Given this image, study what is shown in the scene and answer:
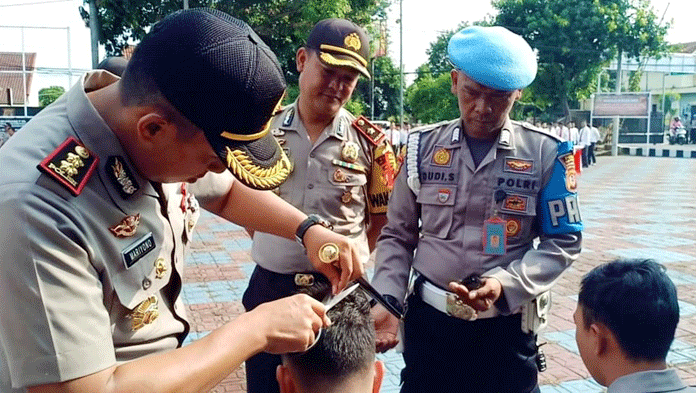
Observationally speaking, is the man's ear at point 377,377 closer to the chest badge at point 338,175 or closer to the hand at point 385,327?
the hand at point 385,327

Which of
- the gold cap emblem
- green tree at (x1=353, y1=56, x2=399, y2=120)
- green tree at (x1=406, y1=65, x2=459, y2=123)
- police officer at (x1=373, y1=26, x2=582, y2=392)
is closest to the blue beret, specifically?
police officer at (x1=373, y1=26, x2=582, y2=392)

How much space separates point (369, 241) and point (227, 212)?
119 centimetres

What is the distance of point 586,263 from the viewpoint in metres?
6.81

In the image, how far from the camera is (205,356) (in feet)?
4.01

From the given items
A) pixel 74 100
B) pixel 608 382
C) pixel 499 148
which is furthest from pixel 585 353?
pixel 74 100

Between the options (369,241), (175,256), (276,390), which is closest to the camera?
(175,256)

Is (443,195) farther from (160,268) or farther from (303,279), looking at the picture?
(160,268)

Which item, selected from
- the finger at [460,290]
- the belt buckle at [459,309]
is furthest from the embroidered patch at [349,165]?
the finger at [460,290]

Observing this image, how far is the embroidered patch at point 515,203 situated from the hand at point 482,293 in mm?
296

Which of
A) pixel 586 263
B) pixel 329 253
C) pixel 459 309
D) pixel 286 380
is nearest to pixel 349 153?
pixel 459 309

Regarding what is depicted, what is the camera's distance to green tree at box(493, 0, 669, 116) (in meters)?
28.2

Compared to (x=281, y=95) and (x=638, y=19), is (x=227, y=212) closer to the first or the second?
(x=281, y=95)

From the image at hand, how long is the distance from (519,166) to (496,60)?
0.40 m

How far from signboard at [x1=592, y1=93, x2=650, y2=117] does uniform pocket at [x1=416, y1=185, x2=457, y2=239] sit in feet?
101
